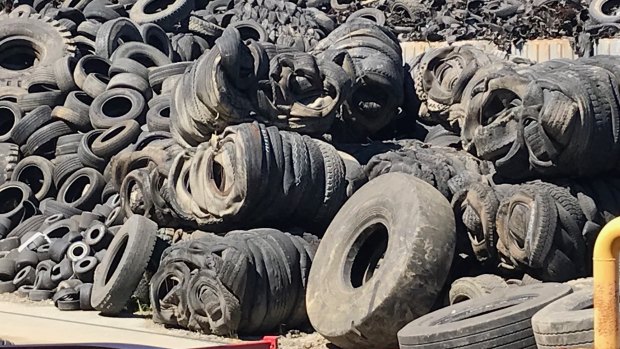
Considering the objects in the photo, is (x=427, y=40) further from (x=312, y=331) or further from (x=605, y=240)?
(x=605, y=240)

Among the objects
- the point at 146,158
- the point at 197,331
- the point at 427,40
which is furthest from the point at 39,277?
the point at 427,40

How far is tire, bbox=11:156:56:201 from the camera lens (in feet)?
45.0

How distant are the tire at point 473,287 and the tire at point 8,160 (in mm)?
7863

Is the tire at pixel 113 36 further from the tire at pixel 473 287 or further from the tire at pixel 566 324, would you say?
the tire at pixel 566 324

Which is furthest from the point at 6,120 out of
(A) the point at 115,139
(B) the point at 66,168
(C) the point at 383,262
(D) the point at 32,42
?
(C) the point at 383,262

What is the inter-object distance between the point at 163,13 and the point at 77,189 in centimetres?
732

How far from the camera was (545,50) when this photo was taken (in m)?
19.2

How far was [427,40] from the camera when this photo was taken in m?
20.8

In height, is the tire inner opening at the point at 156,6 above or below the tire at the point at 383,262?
below

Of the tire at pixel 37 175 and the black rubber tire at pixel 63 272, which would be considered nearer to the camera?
the black rubber tire at pixel 63 272

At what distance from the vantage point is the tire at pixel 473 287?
7801 mm

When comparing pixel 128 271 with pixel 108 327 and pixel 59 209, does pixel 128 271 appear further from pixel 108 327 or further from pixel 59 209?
pixel 59 209

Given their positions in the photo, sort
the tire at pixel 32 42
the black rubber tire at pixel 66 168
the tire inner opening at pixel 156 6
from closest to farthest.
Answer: the black rubber tire at pixel 66 168 → the tire at pixel 32 42 → the tire inner opening at pixel 156 6

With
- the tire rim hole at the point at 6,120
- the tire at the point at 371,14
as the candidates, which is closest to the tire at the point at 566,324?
the tire rim hole at the point at 6,120
